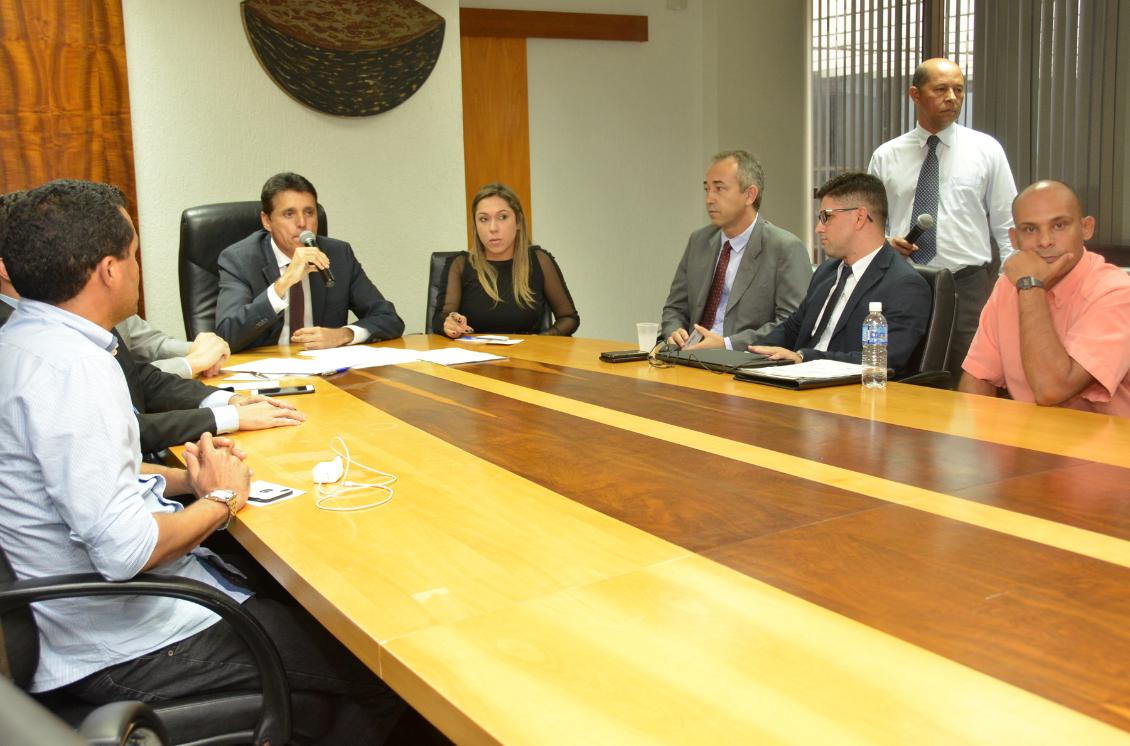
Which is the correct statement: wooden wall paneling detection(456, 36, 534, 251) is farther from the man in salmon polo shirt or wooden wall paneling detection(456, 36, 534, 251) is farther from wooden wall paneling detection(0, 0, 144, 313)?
the man in salmon polo shirt

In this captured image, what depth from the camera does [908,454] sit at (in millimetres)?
1886

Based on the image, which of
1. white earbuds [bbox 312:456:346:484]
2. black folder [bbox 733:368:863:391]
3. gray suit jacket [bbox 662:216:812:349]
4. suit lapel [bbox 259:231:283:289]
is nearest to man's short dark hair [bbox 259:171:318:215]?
suit lapel [bbox 259:231:283:289]

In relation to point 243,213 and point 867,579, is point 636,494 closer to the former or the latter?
point 867,579

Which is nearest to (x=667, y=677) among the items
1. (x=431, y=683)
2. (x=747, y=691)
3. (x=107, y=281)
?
(x=747, y=691)

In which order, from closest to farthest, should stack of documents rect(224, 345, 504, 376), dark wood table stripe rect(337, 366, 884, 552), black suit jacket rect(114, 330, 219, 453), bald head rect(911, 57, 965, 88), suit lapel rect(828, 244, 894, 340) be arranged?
1. dark wood table stripe rect(337, 366, 884, 552)
2. black suit jacket rect(114, 330, 219, 453)
3. suit lapel rect(828, 244, 894, 340)
4. stack of documents rect(224, 345, 504, 376)
5. bald head rect(911, 57, 965, 88)

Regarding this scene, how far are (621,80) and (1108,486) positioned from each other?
526 centimetres

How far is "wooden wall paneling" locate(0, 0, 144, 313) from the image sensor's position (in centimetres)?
402

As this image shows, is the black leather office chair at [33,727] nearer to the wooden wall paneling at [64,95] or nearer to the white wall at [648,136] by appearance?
the wooden wall paneling at [64,95]

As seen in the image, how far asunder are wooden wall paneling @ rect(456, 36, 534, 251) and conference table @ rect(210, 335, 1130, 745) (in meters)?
4.00

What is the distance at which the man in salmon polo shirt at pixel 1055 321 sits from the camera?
2.39m

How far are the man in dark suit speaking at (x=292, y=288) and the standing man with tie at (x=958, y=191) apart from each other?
2.25 metres

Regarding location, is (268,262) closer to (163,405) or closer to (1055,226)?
(163,405)

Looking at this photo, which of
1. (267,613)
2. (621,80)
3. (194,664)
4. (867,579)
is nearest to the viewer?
(867,579)

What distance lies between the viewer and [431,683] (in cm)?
104
